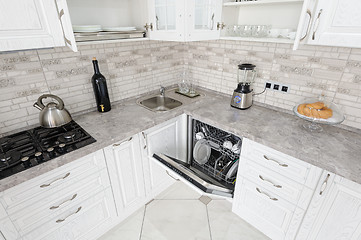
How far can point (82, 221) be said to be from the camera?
1405mm

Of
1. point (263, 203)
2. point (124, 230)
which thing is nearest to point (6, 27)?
point (124, 230)

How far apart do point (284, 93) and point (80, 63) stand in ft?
5.46

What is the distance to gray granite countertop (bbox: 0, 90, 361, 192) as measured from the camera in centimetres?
108

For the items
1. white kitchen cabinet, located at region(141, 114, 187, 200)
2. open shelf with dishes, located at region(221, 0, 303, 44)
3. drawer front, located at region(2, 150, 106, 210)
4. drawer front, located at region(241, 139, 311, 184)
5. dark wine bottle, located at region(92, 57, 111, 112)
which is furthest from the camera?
white kitchen cabinet, located at region(141, 114, 187, 200)

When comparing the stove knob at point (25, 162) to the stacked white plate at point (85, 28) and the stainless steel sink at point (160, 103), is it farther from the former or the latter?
the stainless steel sink at point (160, 103)

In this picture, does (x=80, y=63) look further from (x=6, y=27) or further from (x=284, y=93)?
(x=284, y=93)

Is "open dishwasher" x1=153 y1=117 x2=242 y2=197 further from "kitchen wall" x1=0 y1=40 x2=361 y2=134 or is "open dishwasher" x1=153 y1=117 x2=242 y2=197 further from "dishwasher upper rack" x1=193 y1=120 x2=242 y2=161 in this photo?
"kitchen wall" x1=0 y1=40 x2=361 y2=134

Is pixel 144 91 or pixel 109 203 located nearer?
pixel 109 203

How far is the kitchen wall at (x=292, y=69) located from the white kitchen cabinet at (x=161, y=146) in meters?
0.66

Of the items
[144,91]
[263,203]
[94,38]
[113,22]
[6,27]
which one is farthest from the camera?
[144,91]

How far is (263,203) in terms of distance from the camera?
1.46 metres

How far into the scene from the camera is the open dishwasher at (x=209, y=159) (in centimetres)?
138

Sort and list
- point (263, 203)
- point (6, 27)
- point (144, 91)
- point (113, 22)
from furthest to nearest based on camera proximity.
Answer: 1. point (144, 91)
2. point (113, 22)
3. point (263, 203)
4. point (6, 27)

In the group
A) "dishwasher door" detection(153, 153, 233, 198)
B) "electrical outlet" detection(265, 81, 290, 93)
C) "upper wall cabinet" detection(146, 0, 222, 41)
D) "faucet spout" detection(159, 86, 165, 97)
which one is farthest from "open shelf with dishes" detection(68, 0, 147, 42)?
"electrical outlet" detection(265, 81, 290, 93)
